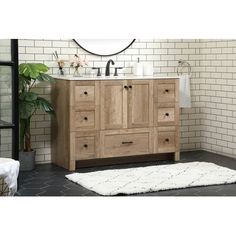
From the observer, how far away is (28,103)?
5168 mm

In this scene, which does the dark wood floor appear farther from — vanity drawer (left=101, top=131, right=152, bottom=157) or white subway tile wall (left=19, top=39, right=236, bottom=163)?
white subway tile wall (left=19, top=39, right=236, bottom=163)

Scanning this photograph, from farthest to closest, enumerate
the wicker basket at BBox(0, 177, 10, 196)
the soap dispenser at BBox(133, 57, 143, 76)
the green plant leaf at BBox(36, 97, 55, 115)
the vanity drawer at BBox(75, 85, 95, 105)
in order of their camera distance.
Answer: the soap dispenser at BBox(133, 57, 143, 76) → the vanity drawer at BBox(75, 85, 95, 105) → the green plant leaf at BBox(36, 97, 55, 115) → the wicker basket at BBox(0, 177, 10, 196)

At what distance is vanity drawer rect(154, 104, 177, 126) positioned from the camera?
230 inches

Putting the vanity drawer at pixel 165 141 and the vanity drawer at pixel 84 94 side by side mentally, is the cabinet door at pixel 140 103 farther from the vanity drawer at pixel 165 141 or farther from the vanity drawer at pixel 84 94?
the vanity drawer at pixel 84 94

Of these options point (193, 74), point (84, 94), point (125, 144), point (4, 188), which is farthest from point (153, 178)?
point (193, 74)

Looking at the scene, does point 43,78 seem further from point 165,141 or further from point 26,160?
point 165,141

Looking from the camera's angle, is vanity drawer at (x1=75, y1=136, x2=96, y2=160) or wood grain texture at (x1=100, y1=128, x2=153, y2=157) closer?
vanity drawer at (x1=75, y1=136, x2=96, y2=160)

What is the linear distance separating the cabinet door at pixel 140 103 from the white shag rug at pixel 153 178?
0.56 metres

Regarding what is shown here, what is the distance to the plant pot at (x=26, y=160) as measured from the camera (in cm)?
539

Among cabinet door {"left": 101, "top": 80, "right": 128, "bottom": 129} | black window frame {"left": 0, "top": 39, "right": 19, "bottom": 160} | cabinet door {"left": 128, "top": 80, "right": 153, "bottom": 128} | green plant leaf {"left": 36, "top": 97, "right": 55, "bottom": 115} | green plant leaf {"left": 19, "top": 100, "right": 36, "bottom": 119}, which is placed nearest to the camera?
black window frame {"left": 0, "top": 39, "right": 19, "bottom": 160}

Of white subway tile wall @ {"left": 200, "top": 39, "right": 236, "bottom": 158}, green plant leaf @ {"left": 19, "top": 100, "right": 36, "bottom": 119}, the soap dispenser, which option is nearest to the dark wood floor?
white subway tile wall @ {"left": 200, "top": 39, "right": 236, "bottom": 158}

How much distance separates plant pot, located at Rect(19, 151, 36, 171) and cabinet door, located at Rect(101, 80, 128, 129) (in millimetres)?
837

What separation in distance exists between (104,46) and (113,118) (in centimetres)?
102
